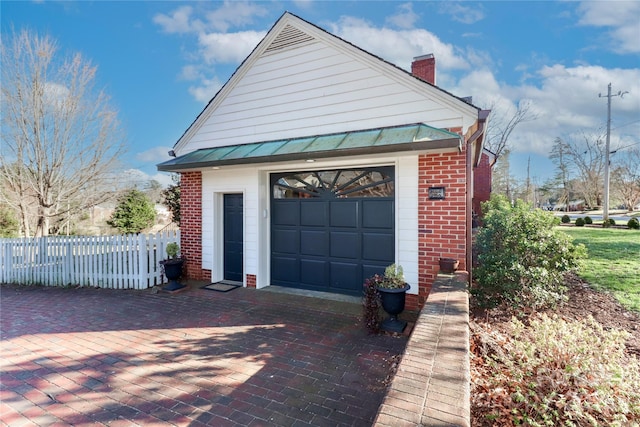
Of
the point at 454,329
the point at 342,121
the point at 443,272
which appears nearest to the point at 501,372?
the point at 454,329

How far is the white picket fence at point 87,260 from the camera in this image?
285 inches

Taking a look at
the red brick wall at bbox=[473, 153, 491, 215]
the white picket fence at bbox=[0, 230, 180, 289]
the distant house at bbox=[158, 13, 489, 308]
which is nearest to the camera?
the distant house at bbox=[158, 13, 489, 308]

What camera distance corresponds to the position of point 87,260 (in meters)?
7.53

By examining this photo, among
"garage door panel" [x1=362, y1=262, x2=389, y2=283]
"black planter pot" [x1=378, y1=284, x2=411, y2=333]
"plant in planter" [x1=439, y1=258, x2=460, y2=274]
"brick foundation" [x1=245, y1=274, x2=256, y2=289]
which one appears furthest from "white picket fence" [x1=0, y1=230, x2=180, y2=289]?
"plant in planter" [x1=439, y1=258, x2=460, y2=274]

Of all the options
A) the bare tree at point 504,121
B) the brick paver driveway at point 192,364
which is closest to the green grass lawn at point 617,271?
the brick paver driveway at point 192,364

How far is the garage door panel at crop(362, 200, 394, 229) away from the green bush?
1.72 meters

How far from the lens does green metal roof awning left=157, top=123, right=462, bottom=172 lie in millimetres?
4836

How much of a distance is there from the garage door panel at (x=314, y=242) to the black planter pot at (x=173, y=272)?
9.95 ft

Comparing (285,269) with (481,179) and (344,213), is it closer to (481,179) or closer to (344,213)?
(344,213)

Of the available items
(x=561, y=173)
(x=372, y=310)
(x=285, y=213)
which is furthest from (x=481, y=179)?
(x=561, y=173)

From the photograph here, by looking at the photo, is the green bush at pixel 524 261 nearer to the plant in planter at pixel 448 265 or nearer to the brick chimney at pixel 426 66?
the plant in planter at pixel 448 265

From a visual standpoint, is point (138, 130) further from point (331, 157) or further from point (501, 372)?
point (501, 372)

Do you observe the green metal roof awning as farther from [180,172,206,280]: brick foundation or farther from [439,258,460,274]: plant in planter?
[439,258,460,274]: plant in planter

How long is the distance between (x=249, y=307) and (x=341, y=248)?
7.26 ft
